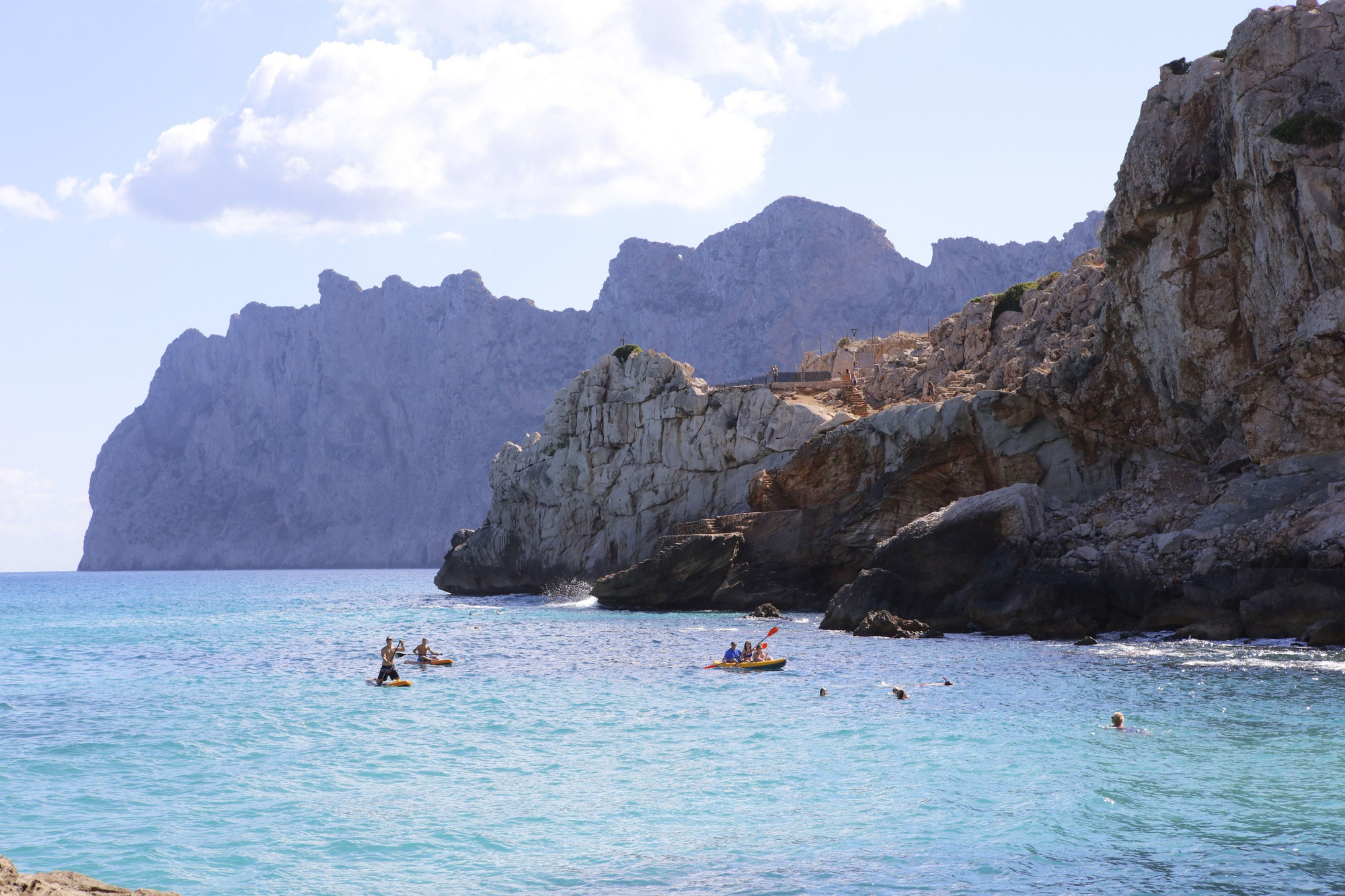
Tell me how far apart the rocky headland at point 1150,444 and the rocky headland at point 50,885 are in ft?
104

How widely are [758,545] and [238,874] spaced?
43.6 meters

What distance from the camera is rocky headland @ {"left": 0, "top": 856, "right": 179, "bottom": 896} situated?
297 inches

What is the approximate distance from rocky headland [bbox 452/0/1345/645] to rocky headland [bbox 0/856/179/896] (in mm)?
31688

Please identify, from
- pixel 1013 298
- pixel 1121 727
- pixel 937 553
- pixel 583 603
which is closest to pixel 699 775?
pixel 1121 727

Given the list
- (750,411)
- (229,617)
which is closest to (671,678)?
(750,411)

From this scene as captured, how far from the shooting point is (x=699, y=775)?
18578mm

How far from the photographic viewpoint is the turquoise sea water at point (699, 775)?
13.5 meters

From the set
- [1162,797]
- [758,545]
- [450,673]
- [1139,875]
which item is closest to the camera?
[1139,875]

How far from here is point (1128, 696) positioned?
24.6 metres

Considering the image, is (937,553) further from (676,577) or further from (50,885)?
(50,885)

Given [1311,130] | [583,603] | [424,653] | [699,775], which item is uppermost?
[1311,130]

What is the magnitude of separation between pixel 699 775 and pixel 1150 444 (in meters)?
35.3

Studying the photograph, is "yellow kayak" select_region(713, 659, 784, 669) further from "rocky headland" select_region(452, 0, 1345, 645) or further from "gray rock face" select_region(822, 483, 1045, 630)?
"gray rock face" select_region(822, 483, 1045, 630)

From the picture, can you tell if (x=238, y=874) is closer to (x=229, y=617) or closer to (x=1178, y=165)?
(x=1178, y=165)
